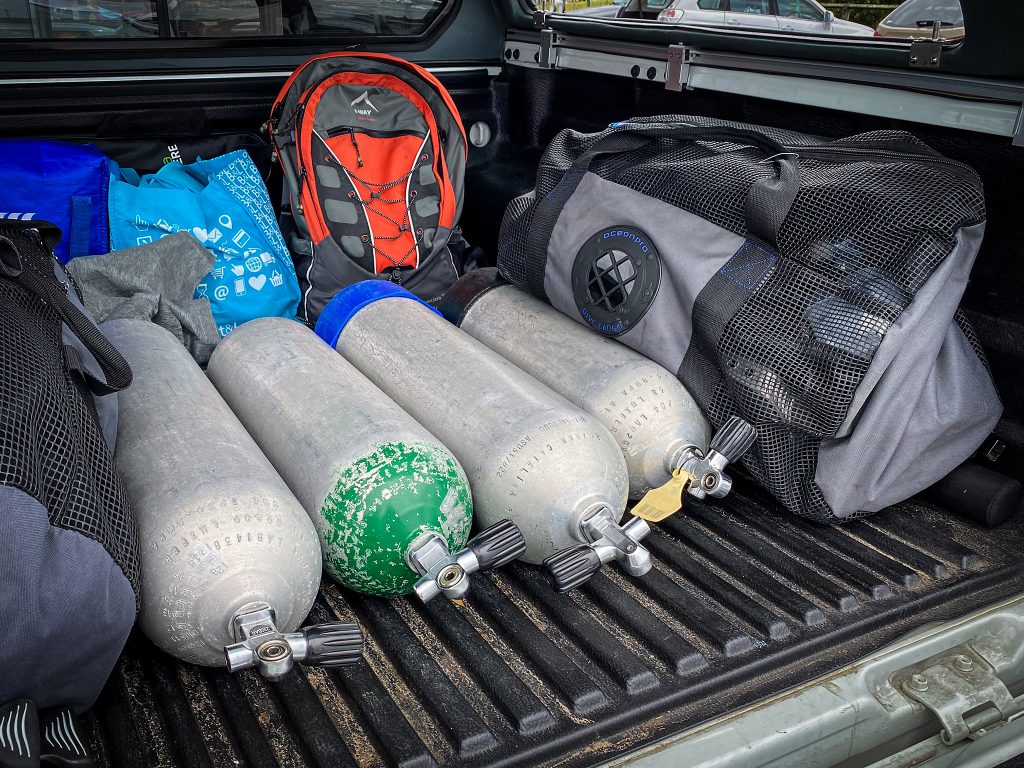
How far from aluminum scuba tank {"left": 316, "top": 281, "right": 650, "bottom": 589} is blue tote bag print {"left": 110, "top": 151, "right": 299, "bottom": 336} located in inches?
35.0

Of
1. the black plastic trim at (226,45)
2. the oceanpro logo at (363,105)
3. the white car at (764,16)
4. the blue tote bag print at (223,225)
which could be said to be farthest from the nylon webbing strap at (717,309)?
the black plastic trim at (226,45)

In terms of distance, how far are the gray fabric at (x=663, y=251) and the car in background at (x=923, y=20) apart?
579mm

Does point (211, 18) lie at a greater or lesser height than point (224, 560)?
greater

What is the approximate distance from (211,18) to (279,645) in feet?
6.90

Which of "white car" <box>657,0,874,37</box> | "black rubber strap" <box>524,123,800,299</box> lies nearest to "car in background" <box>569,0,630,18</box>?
"white car" <box>657,0,874,37</box>

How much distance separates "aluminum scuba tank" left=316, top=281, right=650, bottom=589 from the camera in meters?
1.45

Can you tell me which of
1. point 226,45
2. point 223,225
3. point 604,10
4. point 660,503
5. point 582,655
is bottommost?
point 582,655

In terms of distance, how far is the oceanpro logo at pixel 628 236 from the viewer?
1.76 metres

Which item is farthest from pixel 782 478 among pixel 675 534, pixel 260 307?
pixel 260 307

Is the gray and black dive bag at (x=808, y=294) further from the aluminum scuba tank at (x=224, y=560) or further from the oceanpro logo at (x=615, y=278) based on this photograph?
the aluminum scuba tank at (x=224, y=560)

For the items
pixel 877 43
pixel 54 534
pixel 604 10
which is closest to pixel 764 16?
pixel 877 43

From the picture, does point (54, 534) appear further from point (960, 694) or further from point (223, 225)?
point (223, 225)

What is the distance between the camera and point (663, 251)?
5.68 ft

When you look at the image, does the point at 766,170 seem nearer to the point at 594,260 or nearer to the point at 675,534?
the point at 594,260
